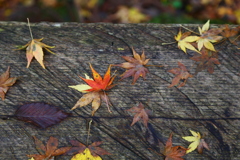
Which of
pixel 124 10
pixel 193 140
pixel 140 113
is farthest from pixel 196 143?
pixel 124 10

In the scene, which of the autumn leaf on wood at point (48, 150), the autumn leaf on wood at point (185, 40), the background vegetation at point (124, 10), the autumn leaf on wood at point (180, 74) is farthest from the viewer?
the background vegetation at point (124, 10)

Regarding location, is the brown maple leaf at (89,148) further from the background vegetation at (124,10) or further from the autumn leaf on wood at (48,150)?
the background vegetation at (124,10)

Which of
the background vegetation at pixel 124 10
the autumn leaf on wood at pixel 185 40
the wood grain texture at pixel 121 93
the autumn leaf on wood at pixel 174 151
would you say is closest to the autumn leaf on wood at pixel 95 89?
the wood grain texture at pixel 121 93

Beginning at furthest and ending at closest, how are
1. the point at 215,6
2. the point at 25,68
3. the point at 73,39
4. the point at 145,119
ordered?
the point at 215,6 → the point at 73,39 → the point at 25,68 → the point at 145,119

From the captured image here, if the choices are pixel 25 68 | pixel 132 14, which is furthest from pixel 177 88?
pixel 132 14

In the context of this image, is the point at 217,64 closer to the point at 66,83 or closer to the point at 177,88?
the point at 177,88

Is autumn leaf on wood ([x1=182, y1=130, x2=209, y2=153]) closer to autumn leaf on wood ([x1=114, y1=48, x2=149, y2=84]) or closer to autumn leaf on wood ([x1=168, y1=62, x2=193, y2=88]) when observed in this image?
autumn leaf on wood ([x1=168, y1=62, x2=193, y2=88])

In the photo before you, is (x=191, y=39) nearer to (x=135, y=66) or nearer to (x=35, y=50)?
(x=135, y=66)
